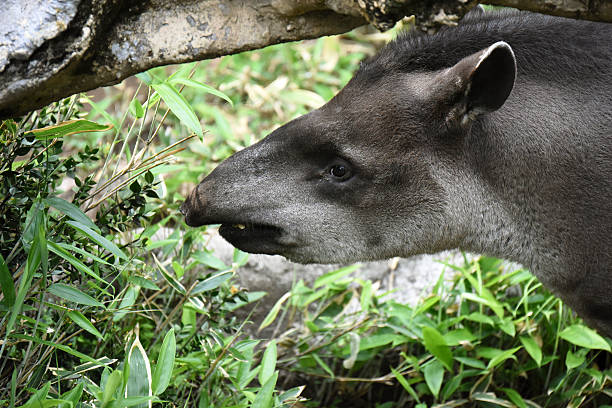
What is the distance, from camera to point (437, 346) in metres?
3.80

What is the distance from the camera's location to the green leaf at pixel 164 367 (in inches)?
107

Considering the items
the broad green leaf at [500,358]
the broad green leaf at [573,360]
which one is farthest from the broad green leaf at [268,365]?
the broad green leaf at [573,360]

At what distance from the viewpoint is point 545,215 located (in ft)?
10.4

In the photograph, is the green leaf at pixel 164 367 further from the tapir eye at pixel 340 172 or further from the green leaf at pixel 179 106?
the tapir eye at pixel 340 172

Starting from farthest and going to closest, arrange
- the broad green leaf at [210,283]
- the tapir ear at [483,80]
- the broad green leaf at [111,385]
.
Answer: the broad green leaf at [210,283], the tapir ear at [483,80], the broad green leaf at [111,385]

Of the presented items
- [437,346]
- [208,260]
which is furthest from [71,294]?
[437,346]

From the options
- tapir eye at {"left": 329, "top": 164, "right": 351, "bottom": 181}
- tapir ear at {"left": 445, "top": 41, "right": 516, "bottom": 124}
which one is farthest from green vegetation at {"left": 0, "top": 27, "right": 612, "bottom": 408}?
tapir ear at {"left": 445, "top": 41, "right": 516, "bottom": 124}

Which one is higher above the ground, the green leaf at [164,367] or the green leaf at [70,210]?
the green leaf at [70,210]

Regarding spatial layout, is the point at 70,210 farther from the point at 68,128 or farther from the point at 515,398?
the point at 515,398

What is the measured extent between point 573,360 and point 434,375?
678 mm

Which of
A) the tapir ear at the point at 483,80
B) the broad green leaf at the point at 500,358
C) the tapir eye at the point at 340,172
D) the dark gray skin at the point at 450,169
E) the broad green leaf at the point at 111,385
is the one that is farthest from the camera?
the broad green leaf at the point at 500,358

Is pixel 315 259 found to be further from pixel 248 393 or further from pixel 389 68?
pixel 389 68

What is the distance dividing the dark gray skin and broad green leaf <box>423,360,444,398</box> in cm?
78

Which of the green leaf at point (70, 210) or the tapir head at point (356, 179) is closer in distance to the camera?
the green leaf at point (70, 210)
